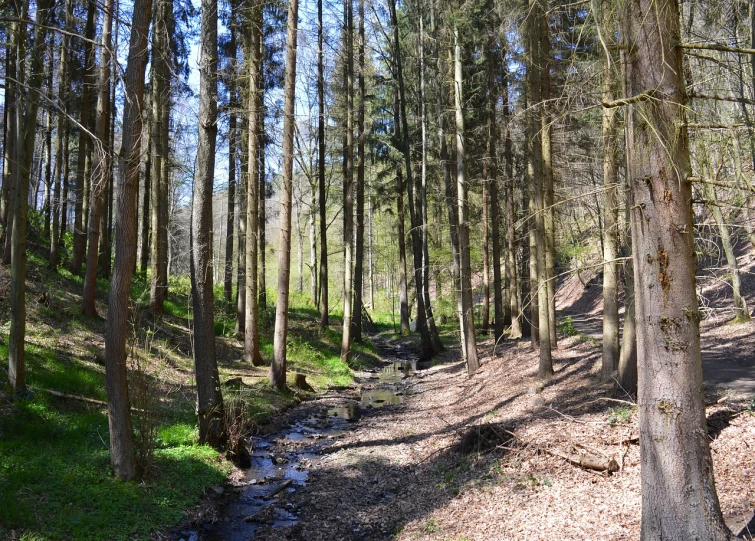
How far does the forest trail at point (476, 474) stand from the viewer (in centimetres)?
580

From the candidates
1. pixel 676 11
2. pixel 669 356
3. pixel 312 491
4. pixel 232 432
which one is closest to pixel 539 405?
pixel 312 491

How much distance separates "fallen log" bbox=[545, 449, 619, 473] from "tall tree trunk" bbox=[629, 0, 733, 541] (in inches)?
109

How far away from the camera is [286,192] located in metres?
13.4

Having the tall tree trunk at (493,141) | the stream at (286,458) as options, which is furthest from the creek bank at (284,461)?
the tall tree trunk at (493,141)

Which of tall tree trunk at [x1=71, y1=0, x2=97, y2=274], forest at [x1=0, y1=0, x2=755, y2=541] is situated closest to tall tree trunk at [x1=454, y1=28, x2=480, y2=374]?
forest at [x1=0, y1=0, x2=755, y2=541]

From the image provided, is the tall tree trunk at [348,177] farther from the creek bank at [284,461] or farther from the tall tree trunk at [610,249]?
Result: the tall tree trunk at [610,249]

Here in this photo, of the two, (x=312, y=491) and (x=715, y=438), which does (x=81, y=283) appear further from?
(x=715, y=438)

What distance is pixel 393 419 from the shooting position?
12.2 m

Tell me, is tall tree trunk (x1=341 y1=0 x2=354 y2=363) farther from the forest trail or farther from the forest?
the forest trail

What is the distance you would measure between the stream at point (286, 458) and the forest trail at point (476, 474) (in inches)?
1.3

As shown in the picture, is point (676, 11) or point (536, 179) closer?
point (676, 11)

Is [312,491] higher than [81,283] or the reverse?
the reverse

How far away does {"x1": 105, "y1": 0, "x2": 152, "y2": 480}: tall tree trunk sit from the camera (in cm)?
688

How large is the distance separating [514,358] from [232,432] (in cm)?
965
